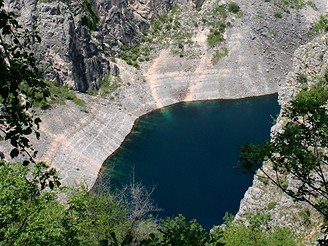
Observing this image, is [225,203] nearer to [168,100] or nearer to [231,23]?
[168,100]

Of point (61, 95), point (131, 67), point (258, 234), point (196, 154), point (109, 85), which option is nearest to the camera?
point (258, 234)

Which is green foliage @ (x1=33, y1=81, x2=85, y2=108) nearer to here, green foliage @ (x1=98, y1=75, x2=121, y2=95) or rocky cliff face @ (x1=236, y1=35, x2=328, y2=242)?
green foliage @ (x1=98, y1=75, x2=121, y2=95)

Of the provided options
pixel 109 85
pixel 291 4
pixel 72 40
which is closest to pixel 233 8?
pixel 291 4

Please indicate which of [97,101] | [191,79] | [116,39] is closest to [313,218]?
[97,101]

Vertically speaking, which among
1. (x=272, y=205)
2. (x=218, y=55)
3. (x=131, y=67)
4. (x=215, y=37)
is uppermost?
(x=215, y=37)

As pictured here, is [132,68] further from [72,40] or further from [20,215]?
[20,215]

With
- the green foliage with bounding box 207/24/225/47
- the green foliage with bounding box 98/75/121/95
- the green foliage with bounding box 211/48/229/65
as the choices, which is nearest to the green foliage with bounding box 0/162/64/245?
the green foliage with bounding box 98/75/121/95

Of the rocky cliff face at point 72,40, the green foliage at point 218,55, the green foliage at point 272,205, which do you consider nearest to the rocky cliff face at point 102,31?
the rocky cliff face at point 72,40
